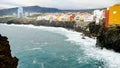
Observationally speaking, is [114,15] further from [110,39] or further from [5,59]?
[5,59]

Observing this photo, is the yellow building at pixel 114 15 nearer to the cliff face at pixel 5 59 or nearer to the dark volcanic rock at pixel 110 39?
the dark volcanic rock at pixel 110 39

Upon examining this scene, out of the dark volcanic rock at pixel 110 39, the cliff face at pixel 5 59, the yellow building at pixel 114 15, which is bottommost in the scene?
the dark volcanic rock at pixel 110 39

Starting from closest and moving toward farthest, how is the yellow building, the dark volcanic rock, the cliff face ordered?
1. the cliff face
2. the dark volcanic rock
3. the yellow building

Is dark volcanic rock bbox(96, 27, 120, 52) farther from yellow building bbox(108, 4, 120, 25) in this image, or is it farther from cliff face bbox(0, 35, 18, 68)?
cliff face bbox(0, 35, 18, 68)

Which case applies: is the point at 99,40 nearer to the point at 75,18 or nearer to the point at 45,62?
the point at 45,62

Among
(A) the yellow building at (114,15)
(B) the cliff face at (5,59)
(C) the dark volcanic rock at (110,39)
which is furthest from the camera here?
(A) the yellow building at (114,15)

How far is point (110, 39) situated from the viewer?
188ft

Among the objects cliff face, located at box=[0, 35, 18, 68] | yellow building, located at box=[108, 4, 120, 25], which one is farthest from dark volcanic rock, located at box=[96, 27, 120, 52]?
cliff face, located at box=[0, 35, 18, 68]

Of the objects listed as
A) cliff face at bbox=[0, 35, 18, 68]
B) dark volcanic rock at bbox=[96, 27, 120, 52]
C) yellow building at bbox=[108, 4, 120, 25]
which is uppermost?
yellow building at bbox=[108, 4, 120, 25]

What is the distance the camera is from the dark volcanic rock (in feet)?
180

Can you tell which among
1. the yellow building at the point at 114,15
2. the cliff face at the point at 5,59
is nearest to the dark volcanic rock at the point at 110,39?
the yellow building at the point at 114,15

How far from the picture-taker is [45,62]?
147ft

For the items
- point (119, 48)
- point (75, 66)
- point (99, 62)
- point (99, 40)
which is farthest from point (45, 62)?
point (99, 40)

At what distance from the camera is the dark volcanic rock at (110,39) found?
180ft
